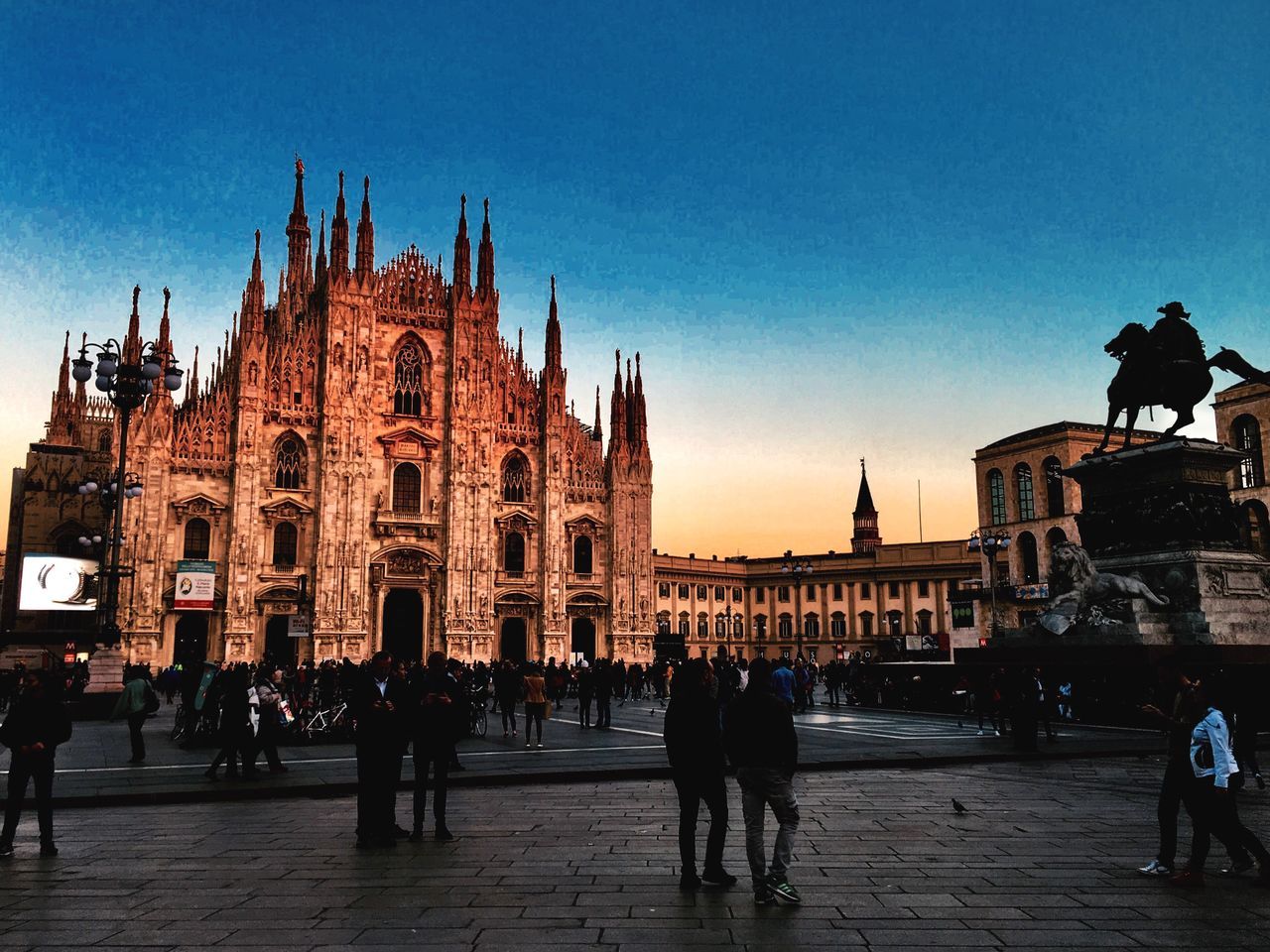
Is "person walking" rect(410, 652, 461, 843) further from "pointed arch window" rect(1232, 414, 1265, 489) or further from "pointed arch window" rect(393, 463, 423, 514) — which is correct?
"pointed arch window" rect(1232, 414, 1265, 489)

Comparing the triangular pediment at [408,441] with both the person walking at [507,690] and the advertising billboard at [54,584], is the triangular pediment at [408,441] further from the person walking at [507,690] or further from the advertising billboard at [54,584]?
the person walking at [507,690]

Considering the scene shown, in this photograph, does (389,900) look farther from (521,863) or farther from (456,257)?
(456,257)

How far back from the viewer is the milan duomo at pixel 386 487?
44.0 metres

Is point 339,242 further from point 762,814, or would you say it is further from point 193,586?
point 762,814

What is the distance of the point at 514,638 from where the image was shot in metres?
49.3

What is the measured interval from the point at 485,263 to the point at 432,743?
44346 millimetres

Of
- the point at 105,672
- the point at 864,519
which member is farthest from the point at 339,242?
the point at 864,519

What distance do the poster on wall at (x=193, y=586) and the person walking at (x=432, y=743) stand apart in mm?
35212

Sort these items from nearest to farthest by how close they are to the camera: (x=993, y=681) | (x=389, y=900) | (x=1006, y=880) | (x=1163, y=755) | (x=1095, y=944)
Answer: (x=1095, y=944) < (x=389, y=900) < (x=1006, y=880) < (x=1163, y=755) < (x=993, y=681)

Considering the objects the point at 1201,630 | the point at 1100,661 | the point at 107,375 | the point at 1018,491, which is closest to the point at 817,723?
the point at 1100,661

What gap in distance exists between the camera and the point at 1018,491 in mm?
64125

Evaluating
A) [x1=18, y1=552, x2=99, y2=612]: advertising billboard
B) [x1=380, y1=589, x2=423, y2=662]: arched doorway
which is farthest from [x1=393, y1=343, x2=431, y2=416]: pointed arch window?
[x1=18, y1=552, x2=99, y2=612]: advertising billboard

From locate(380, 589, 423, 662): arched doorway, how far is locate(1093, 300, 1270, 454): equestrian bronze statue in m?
34.2

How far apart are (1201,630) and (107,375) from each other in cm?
2154
